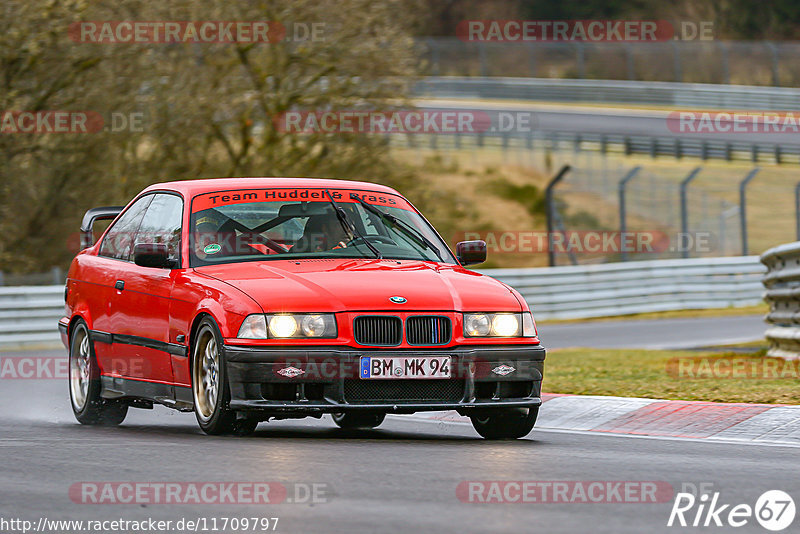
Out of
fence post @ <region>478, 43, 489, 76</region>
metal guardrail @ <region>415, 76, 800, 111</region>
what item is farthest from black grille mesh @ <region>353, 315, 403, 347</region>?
fence post @ <region>478, 43, 489, 76</region>

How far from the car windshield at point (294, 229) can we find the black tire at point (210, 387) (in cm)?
68

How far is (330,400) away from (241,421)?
27.7 inches

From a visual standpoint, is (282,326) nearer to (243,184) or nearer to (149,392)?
(149,392)

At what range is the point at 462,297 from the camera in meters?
9.20

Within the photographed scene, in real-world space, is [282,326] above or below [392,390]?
above

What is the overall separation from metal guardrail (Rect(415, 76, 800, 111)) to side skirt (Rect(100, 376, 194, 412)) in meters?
41.3

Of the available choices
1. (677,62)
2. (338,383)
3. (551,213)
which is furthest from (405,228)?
(677,62)

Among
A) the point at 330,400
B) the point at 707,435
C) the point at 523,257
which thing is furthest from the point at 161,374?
the point at 523,257

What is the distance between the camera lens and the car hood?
8930mm

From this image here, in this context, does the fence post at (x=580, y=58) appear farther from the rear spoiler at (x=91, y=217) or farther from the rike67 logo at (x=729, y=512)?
the rike67 logo at (x=729, y=512)

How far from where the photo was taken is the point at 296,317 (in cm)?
890

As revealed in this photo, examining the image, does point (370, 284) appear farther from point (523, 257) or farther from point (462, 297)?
point (523, 257)

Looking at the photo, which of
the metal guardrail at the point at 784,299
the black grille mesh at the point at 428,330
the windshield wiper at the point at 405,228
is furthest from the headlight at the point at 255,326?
the metal guardrail at the point at 784,299

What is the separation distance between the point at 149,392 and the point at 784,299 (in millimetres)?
7095
